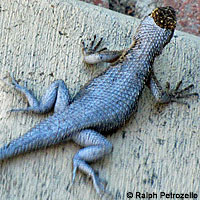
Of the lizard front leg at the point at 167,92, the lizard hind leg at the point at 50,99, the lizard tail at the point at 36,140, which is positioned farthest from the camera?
the lizard front leg at the point at 167,92

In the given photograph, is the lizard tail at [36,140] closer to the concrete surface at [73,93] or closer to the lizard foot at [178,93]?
the concrete surface at [73,93]

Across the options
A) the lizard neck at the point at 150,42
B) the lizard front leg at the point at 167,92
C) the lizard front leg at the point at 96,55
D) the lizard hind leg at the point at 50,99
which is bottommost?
the lizard hind leg at the point at 50,99

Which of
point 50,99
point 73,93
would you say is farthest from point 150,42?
point 50,99

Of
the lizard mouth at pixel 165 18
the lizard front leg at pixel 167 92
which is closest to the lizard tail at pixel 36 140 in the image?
the lizard front leg at pixel 167 92

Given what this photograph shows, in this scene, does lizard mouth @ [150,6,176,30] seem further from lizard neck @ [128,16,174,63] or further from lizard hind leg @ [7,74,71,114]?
lizard hind leg @ [7,74,71,114]

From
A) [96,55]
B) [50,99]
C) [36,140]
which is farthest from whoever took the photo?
[96,55]

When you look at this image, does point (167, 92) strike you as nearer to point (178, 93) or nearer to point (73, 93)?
point (178, 93)

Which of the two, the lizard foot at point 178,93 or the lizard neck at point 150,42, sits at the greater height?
the lizard neck at point 150,42
